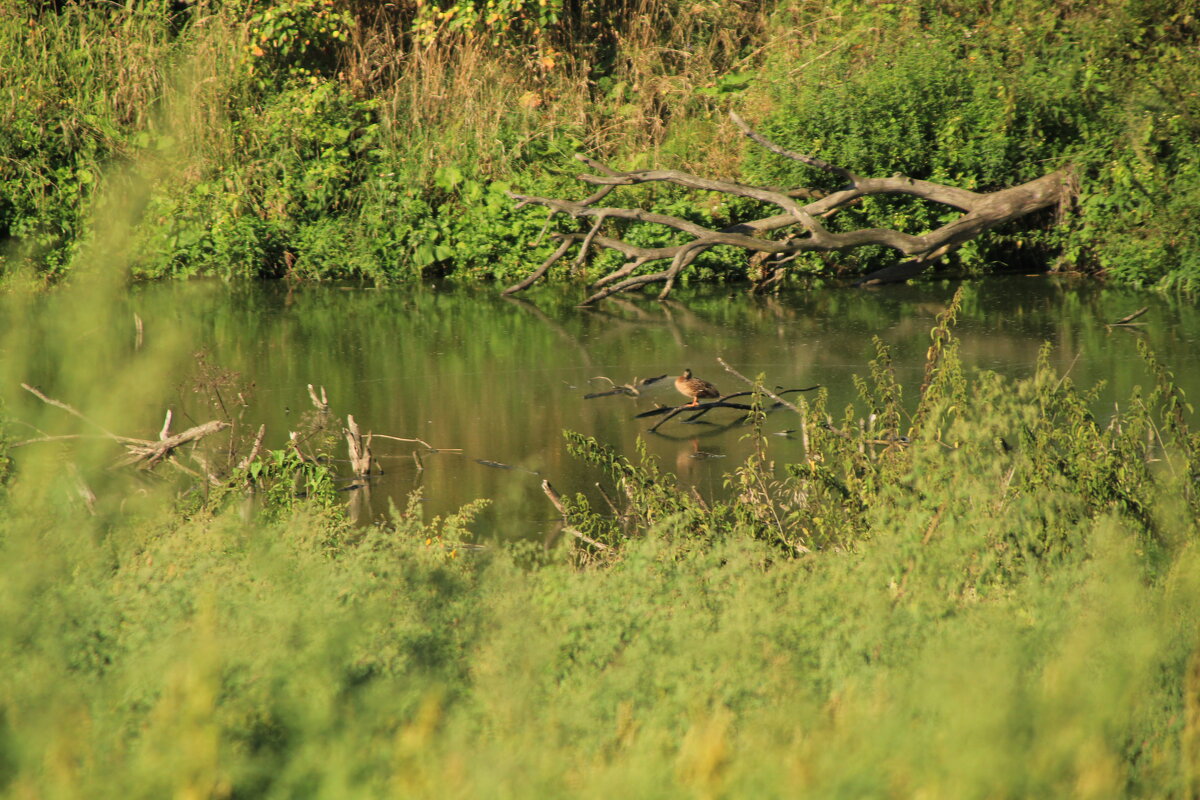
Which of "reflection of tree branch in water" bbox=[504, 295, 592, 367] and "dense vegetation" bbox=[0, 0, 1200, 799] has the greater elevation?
"dense vegetation" bbox=[0, 0, 1200, 799]

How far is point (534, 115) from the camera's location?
15.3 m

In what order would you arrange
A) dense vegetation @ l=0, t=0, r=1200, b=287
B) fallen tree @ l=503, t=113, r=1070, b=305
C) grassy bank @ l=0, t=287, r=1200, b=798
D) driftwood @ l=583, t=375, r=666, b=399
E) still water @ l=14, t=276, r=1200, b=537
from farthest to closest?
dense vegetation @ l=0, t=0, r=1200, b=287, fallen tree @ l=503, t=113, r=1070, b=305, driftwood @ l=583, t=375, r=666, b=399, still water @ l=14, t=276, r=1200, b=537, grassy bank @ l=0, t=287, r=1200, b=798

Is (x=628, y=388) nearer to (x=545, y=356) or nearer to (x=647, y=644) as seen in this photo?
(x=545, y=356)

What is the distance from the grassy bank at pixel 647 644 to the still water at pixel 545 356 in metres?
2.32

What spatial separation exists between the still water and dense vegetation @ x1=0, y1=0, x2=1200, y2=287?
713mm

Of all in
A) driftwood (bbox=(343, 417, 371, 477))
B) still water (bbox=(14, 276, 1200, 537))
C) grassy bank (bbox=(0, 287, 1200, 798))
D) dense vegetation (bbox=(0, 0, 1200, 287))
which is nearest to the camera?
grassy bank (bbox=(0, 287, 1200, 798))

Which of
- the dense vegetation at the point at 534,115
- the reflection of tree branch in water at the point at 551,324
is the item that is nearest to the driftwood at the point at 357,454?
the reflection of tree branch in water at the point at 551,324

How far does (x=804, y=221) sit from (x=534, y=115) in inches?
160

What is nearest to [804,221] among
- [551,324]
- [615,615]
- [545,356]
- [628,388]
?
[551,324]

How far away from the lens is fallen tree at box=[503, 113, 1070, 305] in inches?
494

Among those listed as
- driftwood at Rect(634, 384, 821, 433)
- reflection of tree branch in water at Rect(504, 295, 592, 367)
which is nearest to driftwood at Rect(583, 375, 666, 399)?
driftwood at Rect(634, 384, 821, 433)

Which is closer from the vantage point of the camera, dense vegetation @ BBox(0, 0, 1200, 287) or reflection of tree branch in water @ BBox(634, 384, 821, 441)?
reflection of tree branch in water @ BBox(634, 384, 821, 441)

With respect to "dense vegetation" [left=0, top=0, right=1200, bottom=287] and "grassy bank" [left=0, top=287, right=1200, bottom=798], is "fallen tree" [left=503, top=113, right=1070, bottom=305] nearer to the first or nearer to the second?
"dense vegetation" [left=0, top=0, right=1200, bottom=287]

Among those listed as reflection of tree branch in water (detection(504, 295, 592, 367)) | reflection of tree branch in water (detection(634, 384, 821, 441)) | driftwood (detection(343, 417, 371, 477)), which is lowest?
reflection of tree branch in water (detection(504, 295, 592, 367))
